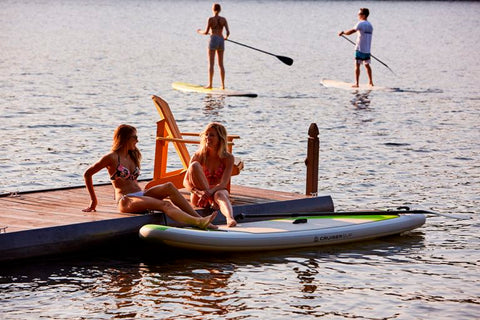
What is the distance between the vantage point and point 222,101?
2617cm

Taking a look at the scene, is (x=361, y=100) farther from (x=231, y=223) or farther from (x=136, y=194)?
(x=136, y=194)

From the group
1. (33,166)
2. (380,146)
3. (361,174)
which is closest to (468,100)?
(380,146)

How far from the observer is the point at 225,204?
11.2 metres

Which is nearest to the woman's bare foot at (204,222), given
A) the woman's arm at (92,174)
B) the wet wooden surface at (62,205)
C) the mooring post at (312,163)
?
the wet wooden surface at (62,205)

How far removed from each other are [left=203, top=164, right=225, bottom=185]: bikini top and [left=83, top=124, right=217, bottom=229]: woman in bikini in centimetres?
61

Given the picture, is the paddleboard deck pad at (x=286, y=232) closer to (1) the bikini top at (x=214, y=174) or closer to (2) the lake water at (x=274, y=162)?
(2) the lake water at (x=274, y=162)

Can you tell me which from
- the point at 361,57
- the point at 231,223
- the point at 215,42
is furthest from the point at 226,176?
the point at 361,57

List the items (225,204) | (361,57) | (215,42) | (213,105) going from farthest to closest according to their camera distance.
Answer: (361,57) → (215,42) → (213,105) → (225,204)

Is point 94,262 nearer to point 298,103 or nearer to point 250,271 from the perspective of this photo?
point 250,271

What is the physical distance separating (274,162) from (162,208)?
7088mm

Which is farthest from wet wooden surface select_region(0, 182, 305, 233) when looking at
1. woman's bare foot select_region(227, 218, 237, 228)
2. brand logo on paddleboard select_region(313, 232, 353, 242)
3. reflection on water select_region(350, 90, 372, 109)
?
reflection on water select_region(350, 90, 372, 109)

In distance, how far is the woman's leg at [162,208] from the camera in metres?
10.8

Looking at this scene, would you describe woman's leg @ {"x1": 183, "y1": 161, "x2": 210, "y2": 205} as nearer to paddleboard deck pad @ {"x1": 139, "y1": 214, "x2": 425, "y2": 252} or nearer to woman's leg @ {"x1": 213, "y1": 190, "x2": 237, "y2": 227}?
woman's leg @ {"x1": 213, "y1": 190, "x2": 237, "y2": 227}

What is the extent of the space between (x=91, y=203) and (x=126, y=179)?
0.45m
